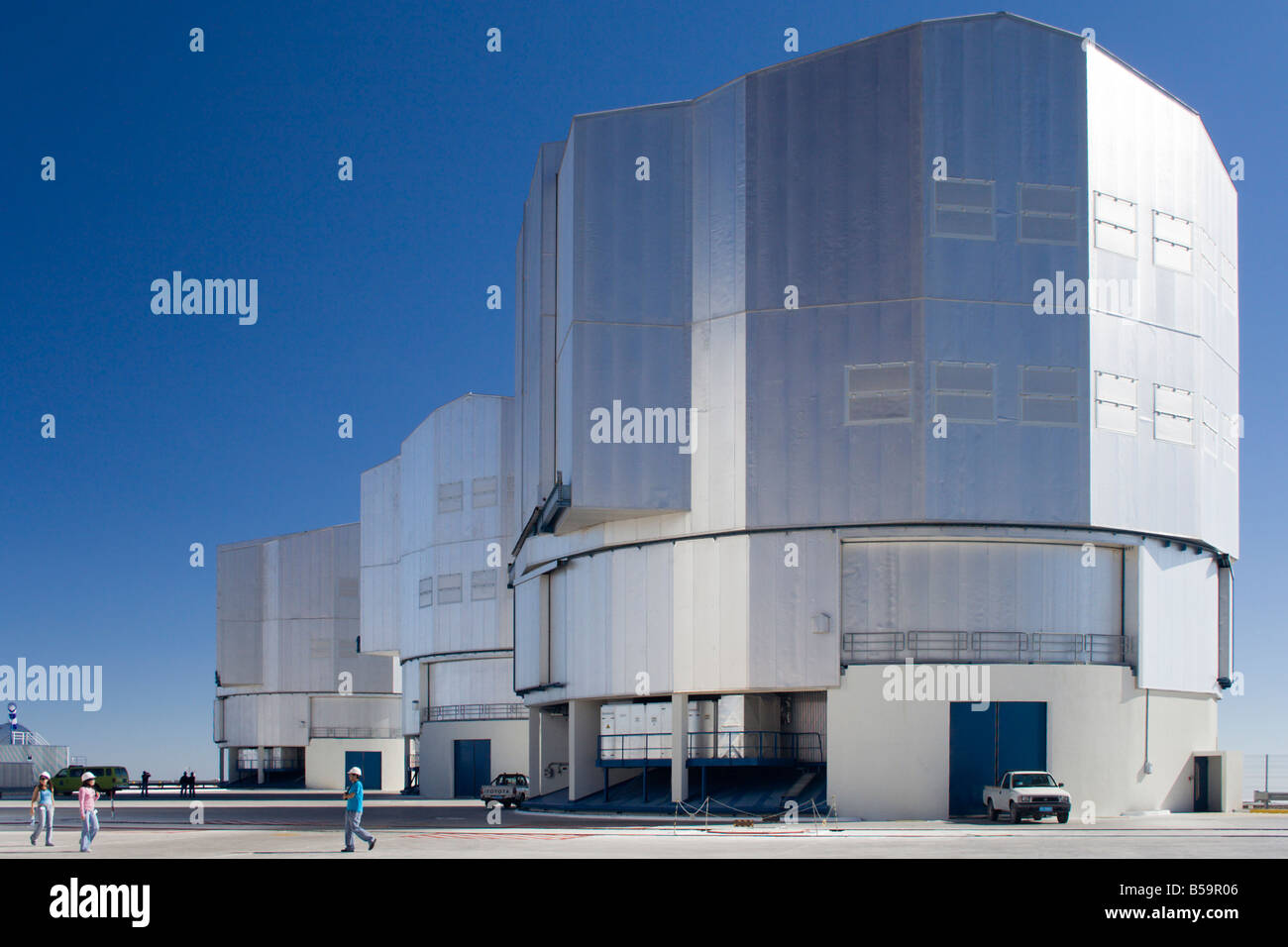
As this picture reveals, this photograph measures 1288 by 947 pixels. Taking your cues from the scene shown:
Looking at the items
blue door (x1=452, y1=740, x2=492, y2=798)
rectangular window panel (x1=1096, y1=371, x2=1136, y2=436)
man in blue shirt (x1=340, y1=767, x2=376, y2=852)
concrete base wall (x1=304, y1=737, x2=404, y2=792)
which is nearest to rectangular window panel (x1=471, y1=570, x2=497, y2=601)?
blue door (x1=452, y1=740, x2=492, y2=798)

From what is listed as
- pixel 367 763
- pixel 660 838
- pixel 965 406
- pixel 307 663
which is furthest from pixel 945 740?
pixel 307 663

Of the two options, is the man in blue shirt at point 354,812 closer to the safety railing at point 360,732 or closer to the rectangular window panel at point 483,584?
the rectangular window panel at point 483,584

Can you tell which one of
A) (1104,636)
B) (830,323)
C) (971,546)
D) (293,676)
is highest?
(830,323)

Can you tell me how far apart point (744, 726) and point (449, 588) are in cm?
3237

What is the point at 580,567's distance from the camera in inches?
2074

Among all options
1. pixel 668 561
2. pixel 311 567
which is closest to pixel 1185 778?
pixel 668 561

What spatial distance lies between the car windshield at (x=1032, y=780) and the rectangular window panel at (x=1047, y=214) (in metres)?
16.4

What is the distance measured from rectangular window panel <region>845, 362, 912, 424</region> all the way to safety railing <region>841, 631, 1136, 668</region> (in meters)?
6.69

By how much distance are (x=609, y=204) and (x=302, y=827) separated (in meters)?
22.1

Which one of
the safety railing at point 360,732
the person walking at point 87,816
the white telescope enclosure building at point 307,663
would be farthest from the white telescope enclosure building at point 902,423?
the white telescope enclosure building at point 307,663

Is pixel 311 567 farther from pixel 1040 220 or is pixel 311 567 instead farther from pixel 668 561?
pixel 1040 220

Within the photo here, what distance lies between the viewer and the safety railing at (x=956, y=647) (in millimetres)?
45031

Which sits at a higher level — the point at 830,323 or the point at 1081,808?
Answer: the point at 830,323
